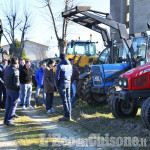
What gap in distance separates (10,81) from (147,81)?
3.26 meters

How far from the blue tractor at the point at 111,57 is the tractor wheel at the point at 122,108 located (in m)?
0.58

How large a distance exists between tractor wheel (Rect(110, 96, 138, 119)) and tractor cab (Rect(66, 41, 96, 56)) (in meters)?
6.52

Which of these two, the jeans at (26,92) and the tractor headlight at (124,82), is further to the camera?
the jeans at (26,92)

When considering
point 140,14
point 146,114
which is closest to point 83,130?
point 146,114

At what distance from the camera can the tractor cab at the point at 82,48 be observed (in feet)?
42.4

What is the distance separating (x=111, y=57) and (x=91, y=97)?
4.90 ft

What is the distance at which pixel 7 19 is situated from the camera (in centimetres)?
2442

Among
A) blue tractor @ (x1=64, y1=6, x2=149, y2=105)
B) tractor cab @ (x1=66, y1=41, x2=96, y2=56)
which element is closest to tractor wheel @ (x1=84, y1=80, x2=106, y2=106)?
blue tractor @ (x1=64, y1=6, x2=149, y2=105)

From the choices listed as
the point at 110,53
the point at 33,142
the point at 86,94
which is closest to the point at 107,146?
the point at 33,142

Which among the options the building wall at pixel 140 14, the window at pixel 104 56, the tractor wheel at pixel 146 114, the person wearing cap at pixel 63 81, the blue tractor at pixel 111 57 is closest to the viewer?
the tractor wheel at pixel 146 114

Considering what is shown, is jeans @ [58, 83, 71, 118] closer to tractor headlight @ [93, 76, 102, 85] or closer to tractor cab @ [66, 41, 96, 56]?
tractor headlight @ [93, 76, 102, 85]

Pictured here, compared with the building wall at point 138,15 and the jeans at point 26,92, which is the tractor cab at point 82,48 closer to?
the jeans at point 26,92

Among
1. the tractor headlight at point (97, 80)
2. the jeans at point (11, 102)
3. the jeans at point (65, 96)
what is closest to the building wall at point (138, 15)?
the tractor headlight at point (97, 80)

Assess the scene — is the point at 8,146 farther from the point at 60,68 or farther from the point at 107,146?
the point at 60,68
